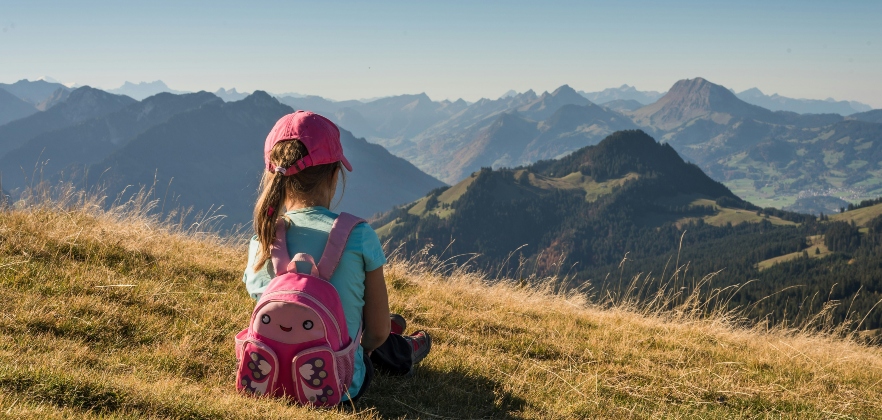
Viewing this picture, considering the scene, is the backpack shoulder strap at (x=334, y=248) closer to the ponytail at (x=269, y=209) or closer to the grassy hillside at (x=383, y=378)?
the ponytail at (x=269, y=209)

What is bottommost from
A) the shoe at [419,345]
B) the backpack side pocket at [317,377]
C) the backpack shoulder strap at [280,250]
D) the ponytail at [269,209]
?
the shoe at [419,345]

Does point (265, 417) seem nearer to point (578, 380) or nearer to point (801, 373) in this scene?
point (578, 380)

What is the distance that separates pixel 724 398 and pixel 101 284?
23.7ft

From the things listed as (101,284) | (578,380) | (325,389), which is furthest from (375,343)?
(101,284)

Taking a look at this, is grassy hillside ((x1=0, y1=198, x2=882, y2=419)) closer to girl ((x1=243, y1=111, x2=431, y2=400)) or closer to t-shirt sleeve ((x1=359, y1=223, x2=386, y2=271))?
girl ((x1=243, y1=111, x2=431, y2=400))

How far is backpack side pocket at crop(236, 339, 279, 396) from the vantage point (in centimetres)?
415

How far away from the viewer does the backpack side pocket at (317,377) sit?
13.4 ft

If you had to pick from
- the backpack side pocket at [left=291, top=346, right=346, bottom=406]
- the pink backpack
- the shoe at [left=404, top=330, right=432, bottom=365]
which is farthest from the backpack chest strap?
the shoe at [left=404, top=330, right=432, bottom=365]

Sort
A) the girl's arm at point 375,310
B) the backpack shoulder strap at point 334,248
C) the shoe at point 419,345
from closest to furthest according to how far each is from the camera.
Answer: the backpack shoulder strap at point 334,248, the girl's arm at point 375,310, the shoe at point 419,345

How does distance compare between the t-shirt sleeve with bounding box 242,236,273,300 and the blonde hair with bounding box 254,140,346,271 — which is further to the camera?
the t-shirt sleeve with bounding box 242,236,273,300

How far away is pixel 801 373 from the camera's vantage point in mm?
7148

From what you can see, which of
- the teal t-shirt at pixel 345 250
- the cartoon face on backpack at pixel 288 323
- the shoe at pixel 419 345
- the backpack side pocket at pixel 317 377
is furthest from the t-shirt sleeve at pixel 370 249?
the shoe at pixel 419 345

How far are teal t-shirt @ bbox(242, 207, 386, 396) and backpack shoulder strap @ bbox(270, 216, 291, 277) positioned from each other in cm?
6

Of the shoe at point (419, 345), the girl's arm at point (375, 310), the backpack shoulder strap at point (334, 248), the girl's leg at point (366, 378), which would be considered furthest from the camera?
the shoe at point (419, 345)
